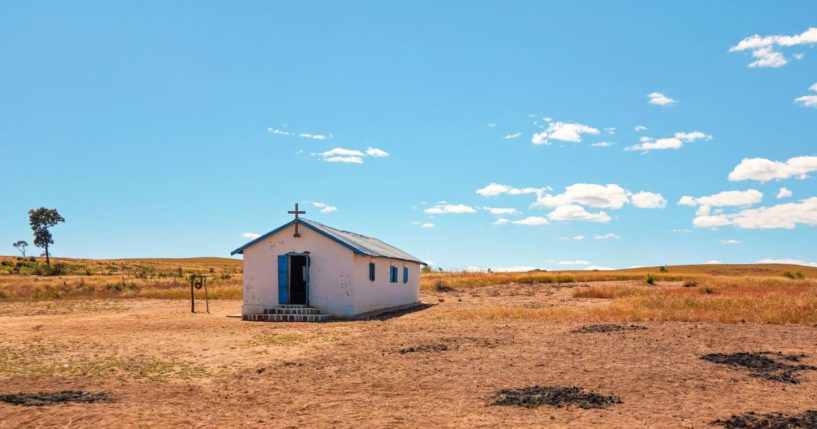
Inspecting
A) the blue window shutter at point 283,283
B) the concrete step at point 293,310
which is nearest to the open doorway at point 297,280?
the blue window shutter at point 283,283

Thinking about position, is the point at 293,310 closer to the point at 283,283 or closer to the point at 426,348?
the point at 283,283

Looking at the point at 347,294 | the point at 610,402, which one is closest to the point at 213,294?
the point at 347,294

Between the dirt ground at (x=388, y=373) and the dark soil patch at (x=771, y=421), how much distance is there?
29 centimetres

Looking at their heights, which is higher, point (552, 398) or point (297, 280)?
point (297, 280)

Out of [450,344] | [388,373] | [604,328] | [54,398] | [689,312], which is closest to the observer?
[54,398]

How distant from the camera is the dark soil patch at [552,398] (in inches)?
384

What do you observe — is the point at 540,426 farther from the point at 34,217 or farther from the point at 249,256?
the point at 34,217

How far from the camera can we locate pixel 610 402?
9.84 m

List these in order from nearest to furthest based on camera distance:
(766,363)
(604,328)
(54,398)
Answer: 1. (54,398)
2. (766,363)
3. (604,328)

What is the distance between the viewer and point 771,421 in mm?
8500

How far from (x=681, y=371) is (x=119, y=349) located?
13.1 meters

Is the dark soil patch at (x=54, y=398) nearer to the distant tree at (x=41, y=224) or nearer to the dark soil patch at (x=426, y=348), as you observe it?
the dark soil patch at (x=426, y=348)

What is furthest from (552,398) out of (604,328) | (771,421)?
(604,328)

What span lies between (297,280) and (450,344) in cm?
1319
